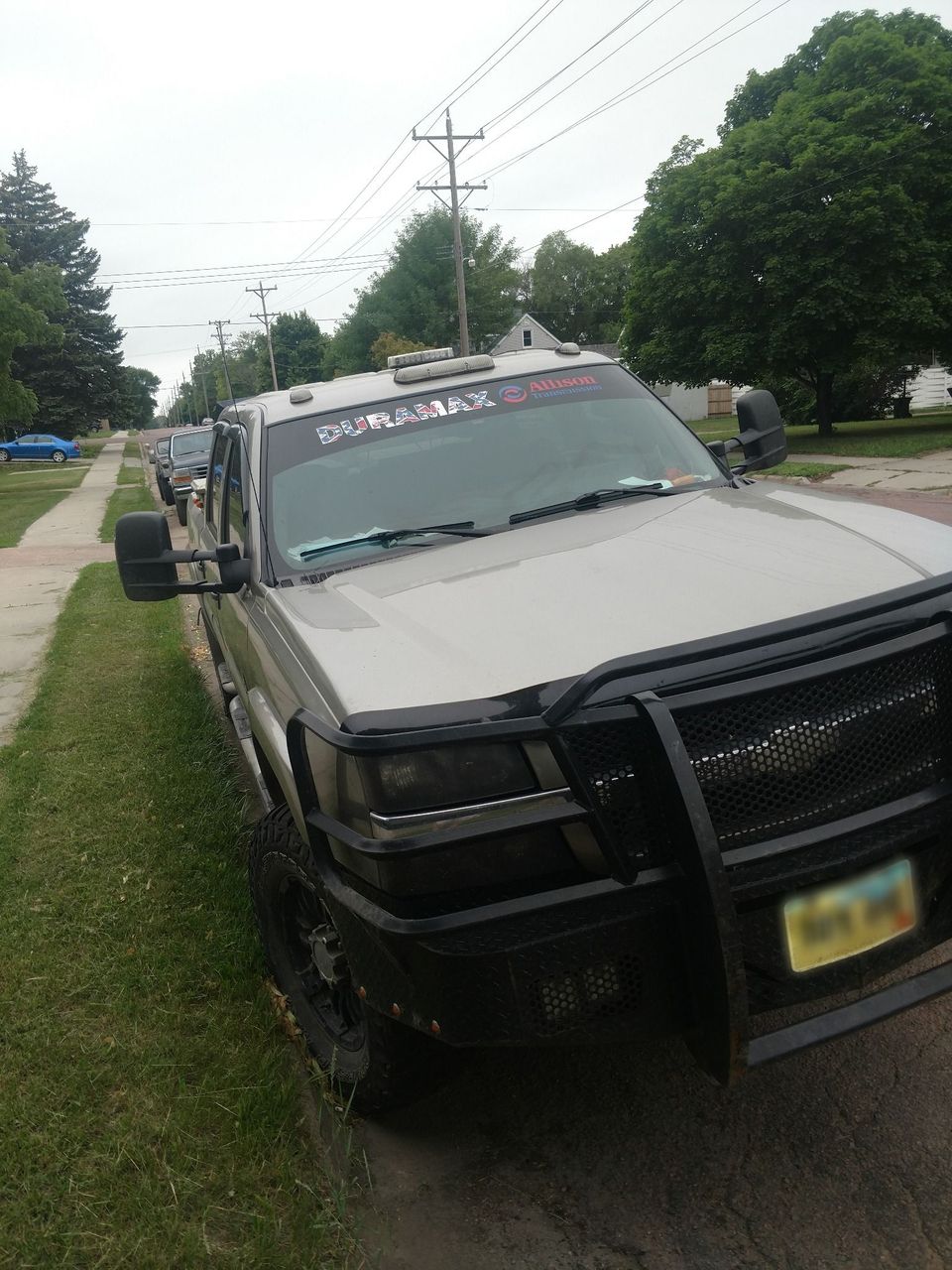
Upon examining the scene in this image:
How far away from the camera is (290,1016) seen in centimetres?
318

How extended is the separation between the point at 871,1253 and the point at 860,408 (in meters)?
34.0

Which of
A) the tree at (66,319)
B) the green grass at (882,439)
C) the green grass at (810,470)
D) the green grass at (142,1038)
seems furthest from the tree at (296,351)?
the green grass at (142,1038)

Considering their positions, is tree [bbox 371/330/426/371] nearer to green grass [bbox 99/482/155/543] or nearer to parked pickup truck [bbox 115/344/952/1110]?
green grass [bbox 99/482/155/543]

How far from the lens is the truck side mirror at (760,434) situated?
13.9 feet

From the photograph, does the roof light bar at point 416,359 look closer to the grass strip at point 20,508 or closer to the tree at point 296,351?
the grass strip at point 20,508

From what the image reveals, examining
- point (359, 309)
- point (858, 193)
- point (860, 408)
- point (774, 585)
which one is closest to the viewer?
point (774, 585)

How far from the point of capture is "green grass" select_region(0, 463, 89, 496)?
3514 cm

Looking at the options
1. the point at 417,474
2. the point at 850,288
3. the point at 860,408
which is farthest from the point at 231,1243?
the point at 860,408

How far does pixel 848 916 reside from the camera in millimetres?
2213

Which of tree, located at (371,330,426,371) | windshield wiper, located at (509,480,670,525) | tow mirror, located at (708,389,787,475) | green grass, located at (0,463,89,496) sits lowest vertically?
green grass, located at (0,463,89,496)

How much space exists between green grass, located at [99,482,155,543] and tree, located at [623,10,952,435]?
1416cm

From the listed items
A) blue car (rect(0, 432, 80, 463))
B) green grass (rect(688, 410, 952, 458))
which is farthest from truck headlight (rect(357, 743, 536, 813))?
blue car (rect(0, 432, 80, 463))

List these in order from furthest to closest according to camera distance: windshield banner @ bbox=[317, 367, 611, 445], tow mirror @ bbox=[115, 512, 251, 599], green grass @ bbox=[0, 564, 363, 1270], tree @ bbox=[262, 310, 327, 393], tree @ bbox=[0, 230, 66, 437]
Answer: tree @ bbox=[262, 310, 327, 393]
tree @ bbox=[0, 230, 66, 437]
windshield banner @ bbox=[317, 367, 611, 445]
tow mirror @ bbox=[115, 512, 251, 599]
green grass @ bbox=[0, 564, 363, 1270]

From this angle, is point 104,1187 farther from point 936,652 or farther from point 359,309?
point 359,309
